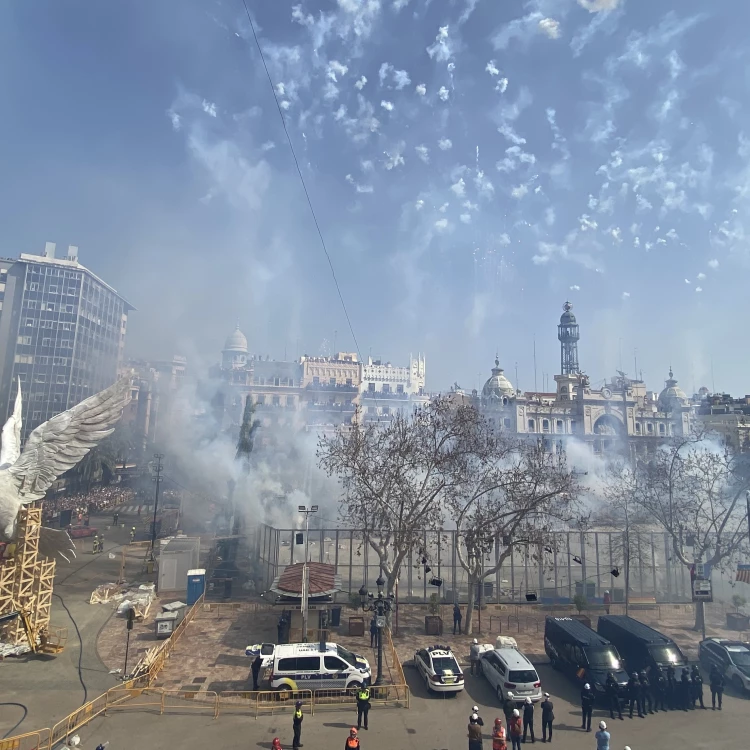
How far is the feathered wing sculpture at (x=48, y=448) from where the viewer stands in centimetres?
1706

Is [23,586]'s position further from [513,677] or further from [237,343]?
[237,343]

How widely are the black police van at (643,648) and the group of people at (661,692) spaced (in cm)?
29

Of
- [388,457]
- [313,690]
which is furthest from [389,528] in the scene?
[313,690]

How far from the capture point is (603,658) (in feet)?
48.3

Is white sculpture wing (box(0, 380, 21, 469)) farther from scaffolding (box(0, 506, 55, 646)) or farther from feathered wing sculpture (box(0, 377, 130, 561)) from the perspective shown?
scaffolding (box(0, 506, 55, 646))

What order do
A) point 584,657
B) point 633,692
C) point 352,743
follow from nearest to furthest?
point 352,743 < point 633,692 < point 584,657

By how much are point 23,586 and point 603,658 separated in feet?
64.1

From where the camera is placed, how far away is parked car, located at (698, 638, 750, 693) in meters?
15.0

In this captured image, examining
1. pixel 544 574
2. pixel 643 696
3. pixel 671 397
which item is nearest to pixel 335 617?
pixel 643 696

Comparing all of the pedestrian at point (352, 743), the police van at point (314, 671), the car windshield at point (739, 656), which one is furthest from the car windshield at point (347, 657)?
the car windshield at point (739, 656)

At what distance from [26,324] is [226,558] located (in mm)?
61335

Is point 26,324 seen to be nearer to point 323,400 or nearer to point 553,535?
point 323,400

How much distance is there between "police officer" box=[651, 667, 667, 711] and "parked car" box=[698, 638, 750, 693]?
7.42 ft

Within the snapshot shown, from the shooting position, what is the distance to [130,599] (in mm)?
22609
